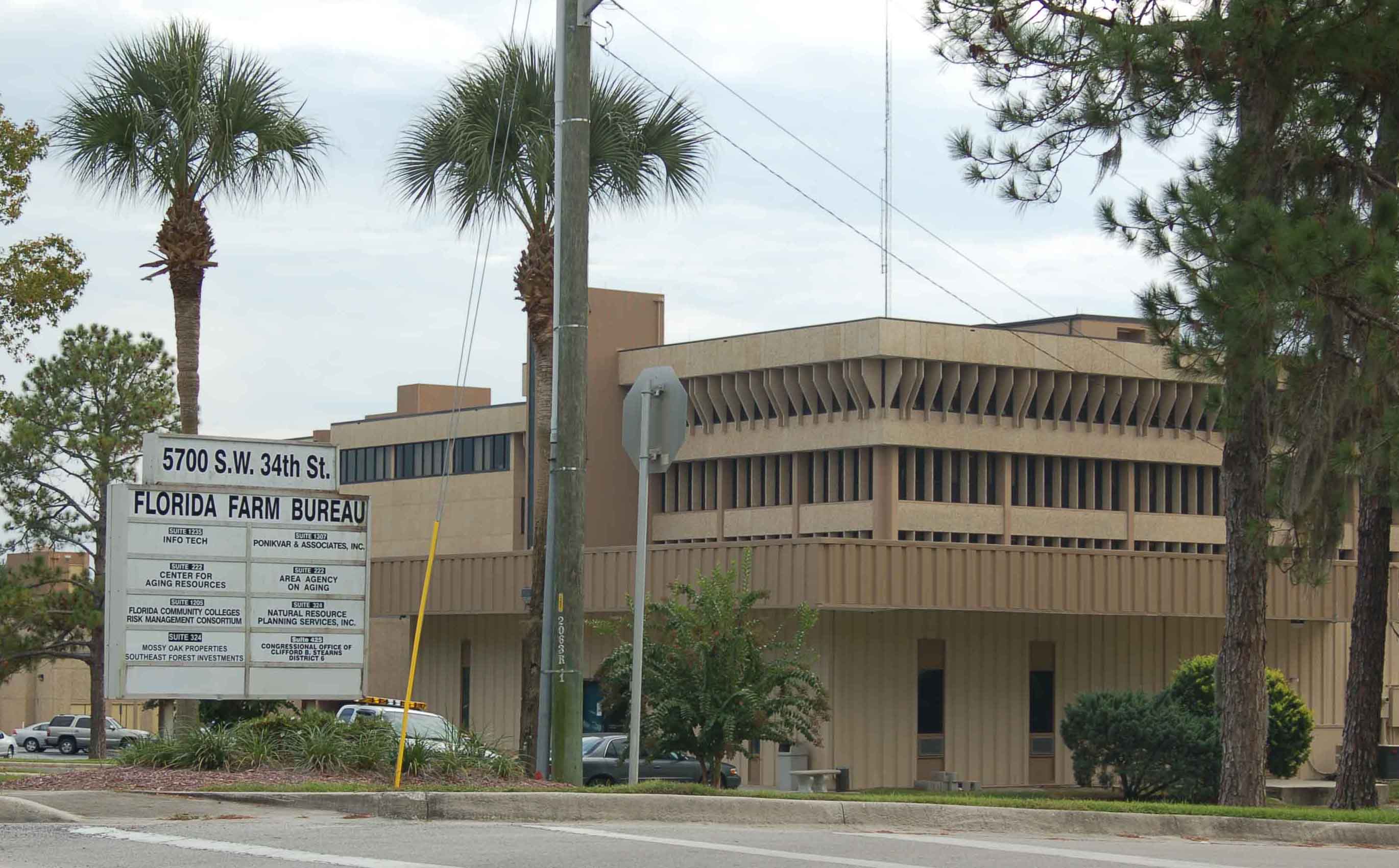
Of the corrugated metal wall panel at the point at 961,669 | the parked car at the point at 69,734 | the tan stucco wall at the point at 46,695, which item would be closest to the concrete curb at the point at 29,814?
the corrugated metal wall panel at the point at 961,669

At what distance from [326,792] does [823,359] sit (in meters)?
47.9

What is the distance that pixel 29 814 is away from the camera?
1134 centimetres

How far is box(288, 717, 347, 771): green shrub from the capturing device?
14016 millimetres

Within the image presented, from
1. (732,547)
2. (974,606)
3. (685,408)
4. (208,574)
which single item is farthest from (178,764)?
(974,606)

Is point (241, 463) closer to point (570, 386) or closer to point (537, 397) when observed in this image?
point (570, 386)

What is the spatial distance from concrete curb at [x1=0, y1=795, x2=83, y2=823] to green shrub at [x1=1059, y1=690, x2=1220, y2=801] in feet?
87.4

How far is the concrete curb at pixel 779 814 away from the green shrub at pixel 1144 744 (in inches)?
819

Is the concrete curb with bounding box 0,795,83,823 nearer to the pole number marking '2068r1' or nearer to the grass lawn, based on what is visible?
the grass lawn

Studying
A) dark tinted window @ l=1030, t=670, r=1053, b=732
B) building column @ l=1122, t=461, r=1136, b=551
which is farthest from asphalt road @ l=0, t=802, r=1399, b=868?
building column @ l=1122, t=461, r=1136, b=551

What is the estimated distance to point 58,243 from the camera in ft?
106

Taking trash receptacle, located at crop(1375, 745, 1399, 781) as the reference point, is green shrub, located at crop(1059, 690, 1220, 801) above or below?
above

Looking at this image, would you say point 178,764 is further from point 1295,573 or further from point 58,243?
point 58,243

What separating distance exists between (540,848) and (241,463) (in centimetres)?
591

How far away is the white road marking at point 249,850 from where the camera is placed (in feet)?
31.0
